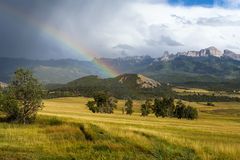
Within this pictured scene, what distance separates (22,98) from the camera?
222ft

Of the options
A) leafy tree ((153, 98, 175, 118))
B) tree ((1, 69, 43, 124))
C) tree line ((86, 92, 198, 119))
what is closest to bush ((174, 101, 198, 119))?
tree line ((86, 92, 198, 119))

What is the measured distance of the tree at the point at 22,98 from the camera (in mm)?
65750

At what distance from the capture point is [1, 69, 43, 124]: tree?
216 feet

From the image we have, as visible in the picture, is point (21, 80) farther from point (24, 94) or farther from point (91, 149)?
point (91, 149)

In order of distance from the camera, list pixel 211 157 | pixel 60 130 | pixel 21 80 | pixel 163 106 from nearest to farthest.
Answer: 1. pixel 211 157
2. pixel 60 130
3. pixel 21 80
4. pixel 163 106

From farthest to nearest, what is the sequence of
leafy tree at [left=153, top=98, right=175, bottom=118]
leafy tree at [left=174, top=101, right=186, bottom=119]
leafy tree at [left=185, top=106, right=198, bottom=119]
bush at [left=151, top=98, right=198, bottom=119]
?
leafy tree at [left=174, top=101, right=186, bottom=119], leafy tree at [left=185, top=106, right=198, bottom=119], bush at [left=151, top=98, right=198, bottom=119], leafy tree at [left=153, top=98, right=175, bottom=118]

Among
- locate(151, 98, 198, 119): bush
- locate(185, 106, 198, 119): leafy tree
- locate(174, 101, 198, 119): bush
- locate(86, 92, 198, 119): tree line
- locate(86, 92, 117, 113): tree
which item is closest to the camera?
locate(151, 98, 198, 119): bush

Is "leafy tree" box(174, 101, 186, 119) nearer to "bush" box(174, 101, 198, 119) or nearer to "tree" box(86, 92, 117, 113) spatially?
"bush" box(174, 101, 198, 119)

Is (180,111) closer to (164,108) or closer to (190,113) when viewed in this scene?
(190,113)

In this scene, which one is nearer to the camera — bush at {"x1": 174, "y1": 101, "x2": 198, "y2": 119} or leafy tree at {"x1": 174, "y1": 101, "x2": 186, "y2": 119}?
bush at {"x1": 174, "y1": 101, "x2": 198, "y2": 119}

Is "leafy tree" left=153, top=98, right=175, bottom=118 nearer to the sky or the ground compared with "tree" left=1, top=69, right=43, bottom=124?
nearer to the ground

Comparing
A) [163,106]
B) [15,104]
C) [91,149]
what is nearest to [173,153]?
[91,149]

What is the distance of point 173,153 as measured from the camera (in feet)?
81.5

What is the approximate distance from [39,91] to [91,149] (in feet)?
138
